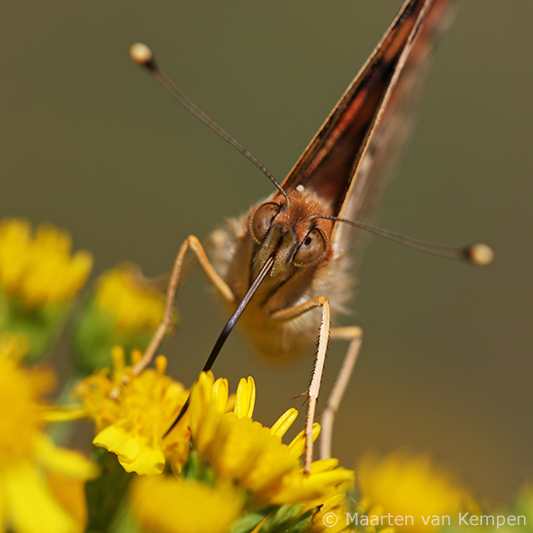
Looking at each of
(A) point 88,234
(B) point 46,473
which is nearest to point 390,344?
(A) point 88,234

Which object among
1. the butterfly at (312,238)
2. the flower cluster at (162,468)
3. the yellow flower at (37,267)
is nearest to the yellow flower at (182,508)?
the flower cluster at (162,468)

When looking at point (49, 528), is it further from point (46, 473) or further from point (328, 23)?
point (328, 23)

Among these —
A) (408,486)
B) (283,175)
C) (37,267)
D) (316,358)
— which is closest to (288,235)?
(316,358)

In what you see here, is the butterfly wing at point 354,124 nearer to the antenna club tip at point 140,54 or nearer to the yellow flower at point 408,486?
the antenna club tip at point 140,54

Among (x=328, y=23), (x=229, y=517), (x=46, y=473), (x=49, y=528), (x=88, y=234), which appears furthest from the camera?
(x=328, y=23)

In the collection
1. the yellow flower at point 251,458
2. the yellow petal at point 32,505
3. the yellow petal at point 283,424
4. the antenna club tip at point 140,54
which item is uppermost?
the antenna club tip at point 140,54

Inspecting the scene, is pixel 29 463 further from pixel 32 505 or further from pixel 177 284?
pixel 177 284
